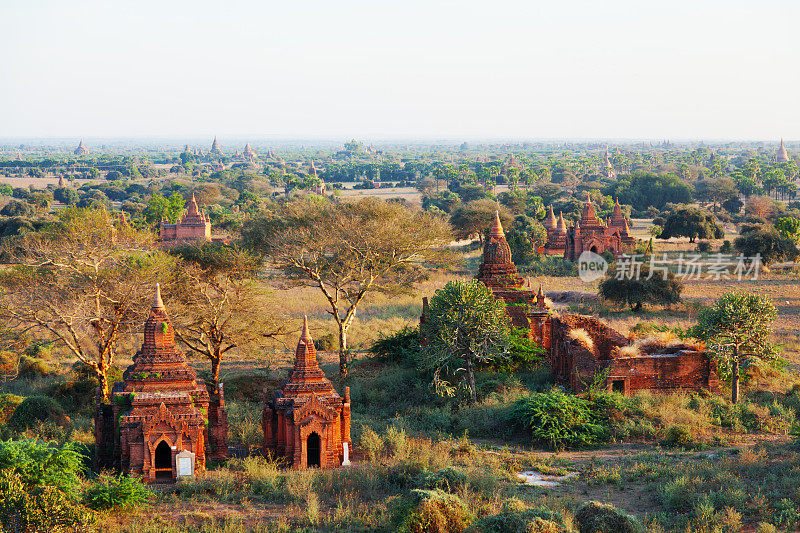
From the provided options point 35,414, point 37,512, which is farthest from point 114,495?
point 35,414

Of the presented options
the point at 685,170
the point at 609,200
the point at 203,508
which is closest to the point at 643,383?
the point at 203,508

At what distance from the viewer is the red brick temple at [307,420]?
55.9ft

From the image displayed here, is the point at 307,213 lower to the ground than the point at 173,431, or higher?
higher

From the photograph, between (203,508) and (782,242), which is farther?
(782,242)

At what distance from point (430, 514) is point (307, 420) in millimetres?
4694

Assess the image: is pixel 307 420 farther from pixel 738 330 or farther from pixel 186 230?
pixel 186 230

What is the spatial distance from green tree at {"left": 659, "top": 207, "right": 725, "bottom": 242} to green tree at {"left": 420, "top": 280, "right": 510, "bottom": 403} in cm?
4053

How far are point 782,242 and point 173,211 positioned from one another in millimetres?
48804

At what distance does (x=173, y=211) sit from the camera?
69250 mm

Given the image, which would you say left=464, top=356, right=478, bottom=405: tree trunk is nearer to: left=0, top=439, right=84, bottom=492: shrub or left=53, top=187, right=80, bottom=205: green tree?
left=0, top=439, right=84, bottom=492: shrub

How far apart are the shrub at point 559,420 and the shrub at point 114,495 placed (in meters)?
9.35

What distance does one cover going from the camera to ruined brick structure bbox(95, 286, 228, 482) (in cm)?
1628

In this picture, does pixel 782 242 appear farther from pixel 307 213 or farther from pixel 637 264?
pixel 307 213

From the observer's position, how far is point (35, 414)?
815 inches
